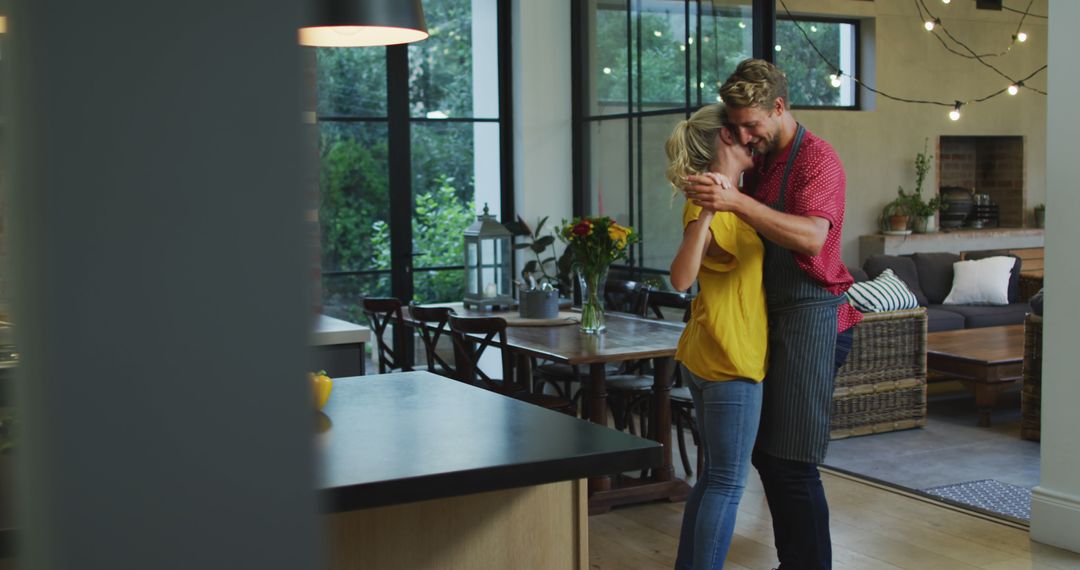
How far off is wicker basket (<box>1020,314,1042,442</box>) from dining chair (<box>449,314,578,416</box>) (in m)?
2.29

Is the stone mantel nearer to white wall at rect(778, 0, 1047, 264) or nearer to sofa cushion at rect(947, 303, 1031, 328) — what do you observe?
white wall at rect(778, 0, 1047, 264)

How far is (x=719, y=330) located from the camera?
8.56 ft

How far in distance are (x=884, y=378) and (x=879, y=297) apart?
463 millimetres

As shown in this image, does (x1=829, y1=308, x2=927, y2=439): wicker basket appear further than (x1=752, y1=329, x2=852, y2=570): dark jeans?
Yes

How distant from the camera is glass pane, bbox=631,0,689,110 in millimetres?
5910


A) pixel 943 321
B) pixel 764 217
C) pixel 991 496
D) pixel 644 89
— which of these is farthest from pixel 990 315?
pixel 764 217

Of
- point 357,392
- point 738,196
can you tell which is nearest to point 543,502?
point 357,392

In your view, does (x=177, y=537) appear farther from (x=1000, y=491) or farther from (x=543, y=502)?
(x=1000, y=491)

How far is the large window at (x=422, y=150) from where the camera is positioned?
6.74m

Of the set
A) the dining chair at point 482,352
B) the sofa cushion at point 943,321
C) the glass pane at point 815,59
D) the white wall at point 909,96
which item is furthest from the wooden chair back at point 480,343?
the glass pane at point 815,59

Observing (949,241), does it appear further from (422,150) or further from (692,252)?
(692,252)

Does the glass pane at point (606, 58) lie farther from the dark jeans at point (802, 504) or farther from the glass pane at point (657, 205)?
the dark jeans at point (802, 504)

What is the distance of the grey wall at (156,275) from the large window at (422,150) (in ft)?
20.7

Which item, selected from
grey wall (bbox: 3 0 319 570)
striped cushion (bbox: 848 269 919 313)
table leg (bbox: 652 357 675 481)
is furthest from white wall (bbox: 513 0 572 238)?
grey wall (bbox: 3 0 319 570)
